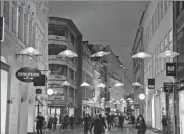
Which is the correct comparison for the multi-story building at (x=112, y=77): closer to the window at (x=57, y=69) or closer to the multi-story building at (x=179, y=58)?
the window at (x=57, y=69)

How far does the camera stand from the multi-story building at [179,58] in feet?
85.8

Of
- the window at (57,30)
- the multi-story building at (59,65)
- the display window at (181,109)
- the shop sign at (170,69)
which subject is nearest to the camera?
the display window at (181,109)

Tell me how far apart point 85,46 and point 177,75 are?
55227 millimetres

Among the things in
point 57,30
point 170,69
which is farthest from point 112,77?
point 170,69

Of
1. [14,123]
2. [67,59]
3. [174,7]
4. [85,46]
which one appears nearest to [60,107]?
[67,59]

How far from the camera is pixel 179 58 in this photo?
89.4 feet

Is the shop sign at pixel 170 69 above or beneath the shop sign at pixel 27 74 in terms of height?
above

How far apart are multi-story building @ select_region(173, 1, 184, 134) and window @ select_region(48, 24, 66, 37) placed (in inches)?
1453

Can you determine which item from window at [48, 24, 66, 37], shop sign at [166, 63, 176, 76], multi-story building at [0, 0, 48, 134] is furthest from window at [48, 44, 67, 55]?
shop sign at [166, 63, 176, 76]

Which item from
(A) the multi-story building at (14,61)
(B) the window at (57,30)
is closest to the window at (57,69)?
(B) the window at (57,30)

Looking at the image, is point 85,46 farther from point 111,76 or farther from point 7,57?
point 7,57

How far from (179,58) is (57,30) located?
38.7 meters

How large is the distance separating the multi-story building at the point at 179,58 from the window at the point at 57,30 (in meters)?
36.9

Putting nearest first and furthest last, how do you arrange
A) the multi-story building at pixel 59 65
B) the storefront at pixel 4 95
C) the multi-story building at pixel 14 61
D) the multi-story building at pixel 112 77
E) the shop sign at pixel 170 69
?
the storefront at pixel 4 95 → the multi-story building at pixel 14 61 → the shop sign at pixel 170 69 → the multi-story building at pixel 59 65 → the multi-story building at pixel 112 77
